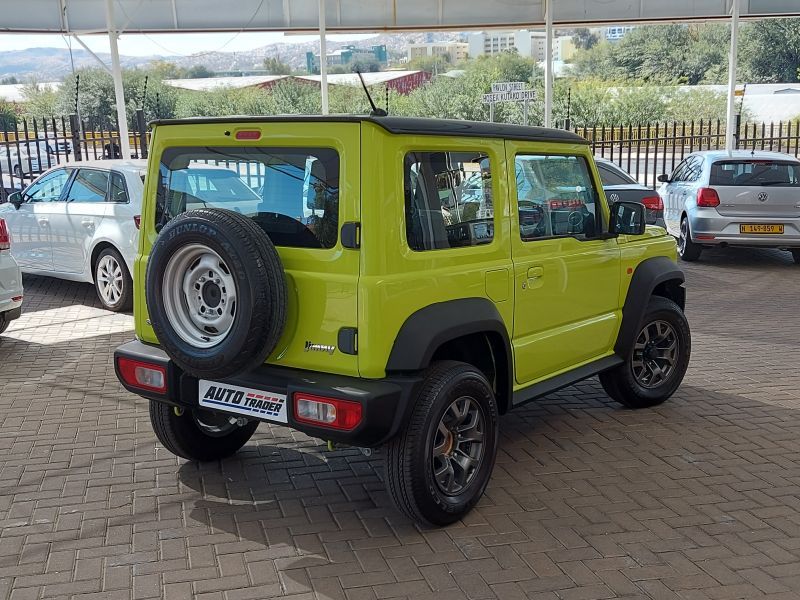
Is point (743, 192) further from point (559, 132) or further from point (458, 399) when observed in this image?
point (458, 399)

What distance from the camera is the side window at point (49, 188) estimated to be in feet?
31.9

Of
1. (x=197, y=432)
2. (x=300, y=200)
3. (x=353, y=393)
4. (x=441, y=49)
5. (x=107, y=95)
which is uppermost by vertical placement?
(x=441, y=49)

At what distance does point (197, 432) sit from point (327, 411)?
4.69 ft

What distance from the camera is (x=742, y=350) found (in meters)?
7.58

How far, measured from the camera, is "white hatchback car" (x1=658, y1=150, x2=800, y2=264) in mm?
11461

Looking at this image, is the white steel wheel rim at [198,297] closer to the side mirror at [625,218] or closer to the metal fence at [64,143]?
the side mirror at [625,218]

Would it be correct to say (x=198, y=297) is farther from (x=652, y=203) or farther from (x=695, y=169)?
(x=695, y=169)

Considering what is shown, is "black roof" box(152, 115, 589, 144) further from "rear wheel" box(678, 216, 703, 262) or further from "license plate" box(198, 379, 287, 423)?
"rear wheel" box(678, 216, 703, 262)

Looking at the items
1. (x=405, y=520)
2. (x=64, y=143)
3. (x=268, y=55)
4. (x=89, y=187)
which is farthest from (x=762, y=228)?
(x=268, y=55)

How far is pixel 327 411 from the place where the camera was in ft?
12.3

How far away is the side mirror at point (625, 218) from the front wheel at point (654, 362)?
0.77 metres

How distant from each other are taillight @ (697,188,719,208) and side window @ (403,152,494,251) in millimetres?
8377

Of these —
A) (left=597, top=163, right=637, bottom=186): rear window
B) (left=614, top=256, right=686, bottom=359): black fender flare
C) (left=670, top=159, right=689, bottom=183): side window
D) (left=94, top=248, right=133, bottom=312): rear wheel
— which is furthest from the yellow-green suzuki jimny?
(left=670, top=159, right=689, bottom=183): side window

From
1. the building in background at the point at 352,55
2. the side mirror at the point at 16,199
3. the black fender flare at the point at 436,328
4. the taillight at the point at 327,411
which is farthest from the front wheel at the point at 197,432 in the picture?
the building in background at the point at 352,55
